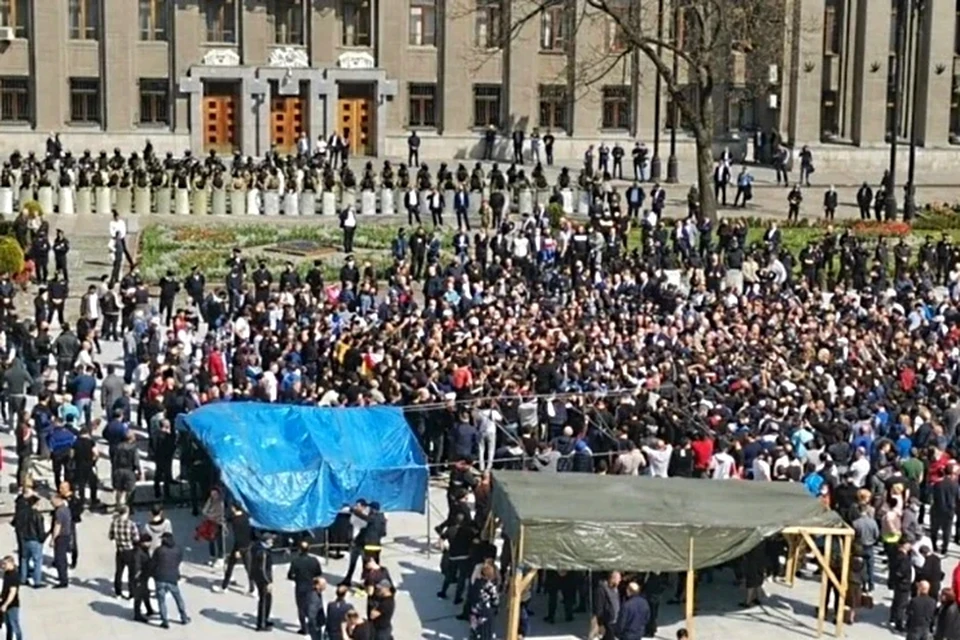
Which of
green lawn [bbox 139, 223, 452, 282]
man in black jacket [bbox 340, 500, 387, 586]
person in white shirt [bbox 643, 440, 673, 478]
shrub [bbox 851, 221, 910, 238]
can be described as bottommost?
man in black jacket [bbox 340, 500, 387, 586]

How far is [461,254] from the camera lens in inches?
1732

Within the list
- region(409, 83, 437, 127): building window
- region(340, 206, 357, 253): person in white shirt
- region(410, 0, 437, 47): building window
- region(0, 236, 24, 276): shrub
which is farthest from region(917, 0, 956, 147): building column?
region(0, 236, 24, 276): shrub

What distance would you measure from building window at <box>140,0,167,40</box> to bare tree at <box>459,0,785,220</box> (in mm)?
10978

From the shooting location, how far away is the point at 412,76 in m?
68.1

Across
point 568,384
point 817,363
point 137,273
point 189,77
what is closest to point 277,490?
point 568,384

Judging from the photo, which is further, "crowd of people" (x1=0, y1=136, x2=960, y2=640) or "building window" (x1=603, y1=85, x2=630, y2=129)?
"building window" (x1=603, y1=85, x2=630, y2=129)

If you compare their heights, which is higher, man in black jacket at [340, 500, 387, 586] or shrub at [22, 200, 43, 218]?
shrub at [22, 200, 43, 218]

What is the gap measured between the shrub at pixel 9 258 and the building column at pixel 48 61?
23.7 meters

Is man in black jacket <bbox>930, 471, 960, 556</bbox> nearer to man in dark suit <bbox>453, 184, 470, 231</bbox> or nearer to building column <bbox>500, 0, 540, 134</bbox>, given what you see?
man in dark suit <bbox>453, 184, 470, 231</bbox>

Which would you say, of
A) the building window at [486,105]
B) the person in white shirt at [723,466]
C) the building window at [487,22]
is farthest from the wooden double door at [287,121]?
the person in white shirt at [723,466]

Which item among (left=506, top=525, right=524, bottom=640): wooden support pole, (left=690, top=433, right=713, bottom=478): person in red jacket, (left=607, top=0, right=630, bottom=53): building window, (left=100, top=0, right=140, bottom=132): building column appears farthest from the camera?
(left=607, top=0, right=630, bottom=53): building window

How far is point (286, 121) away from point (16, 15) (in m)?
10.3

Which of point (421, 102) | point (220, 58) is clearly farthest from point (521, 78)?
point (220, 58)

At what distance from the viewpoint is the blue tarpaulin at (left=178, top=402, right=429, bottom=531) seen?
82.5 ft
